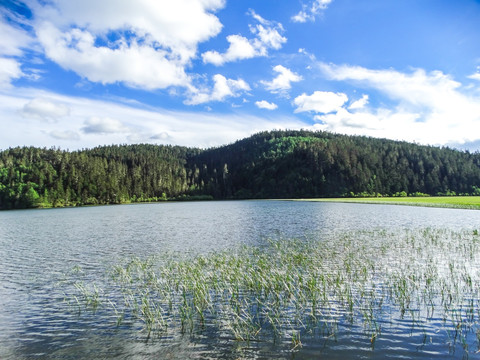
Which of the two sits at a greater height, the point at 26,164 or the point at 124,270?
the point at 26,164

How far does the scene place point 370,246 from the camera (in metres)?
29.9

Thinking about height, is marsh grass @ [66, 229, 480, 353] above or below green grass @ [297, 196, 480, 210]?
below

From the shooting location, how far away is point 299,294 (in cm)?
1634

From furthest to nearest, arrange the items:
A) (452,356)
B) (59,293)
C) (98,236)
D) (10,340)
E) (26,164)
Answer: (26,164) < (98,236) < (59,293) < (10,340) < (452,356)

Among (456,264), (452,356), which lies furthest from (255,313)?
(456,264)

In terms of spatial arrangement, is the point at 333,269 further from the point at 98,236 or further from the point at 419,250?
the point at 98,236

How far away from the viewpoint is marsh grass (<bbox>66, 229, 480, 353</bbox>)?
13031 millimetres

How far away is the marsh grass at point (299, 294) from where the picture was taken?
42.8ft

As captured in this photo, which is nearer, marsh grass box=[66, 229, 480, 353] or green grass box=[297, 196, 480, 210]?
marsh grass box=[66, 229, 480, 353]

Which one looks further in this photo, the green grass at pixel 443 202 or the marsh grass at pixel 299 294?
the green grass at pixel 443 202

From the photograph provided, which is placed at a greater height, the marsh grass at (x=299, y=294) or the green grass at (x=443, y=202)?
the green grass at (x=443, y=202)

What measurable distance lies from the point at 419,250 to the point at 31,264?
33.7 metres

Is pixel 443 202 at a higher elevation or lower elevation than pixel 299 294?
higher

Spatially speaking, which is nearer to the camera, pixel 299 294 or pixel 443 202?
pixel 299 294
